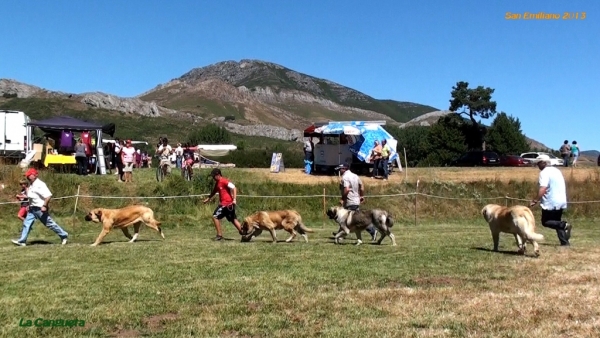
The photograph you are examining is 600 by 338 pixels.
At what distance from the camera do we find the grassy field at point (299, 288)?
6086 millimetres

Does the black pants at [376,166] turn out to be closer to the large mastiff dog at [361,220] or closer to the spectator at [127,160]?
the spectator at [127,160]

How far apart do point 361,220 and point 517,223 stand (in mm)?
3327

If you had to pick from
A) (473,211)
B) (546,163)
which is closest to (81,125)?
(473,211)

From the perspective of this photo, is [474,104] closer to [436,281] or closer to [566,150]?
[566,150]

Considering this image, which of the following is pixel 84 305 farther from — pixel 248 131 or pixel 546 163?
pixel 248 131

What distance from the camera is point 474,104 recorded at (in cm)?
7719

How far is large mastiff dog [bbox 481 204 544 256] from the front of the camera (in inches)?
421

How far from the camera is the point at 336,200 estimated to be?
2352 cm

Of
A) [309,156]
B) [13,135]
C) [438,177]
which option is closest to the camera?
[438,177]

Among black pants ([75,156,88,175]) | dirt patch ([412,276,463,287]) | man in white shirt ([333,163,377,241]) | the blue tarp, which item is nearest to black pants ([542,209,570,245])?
man in white shirt ([333,163,377,241])

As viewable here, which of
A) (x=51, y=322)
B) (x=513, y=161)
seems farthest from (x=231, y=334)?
(x=513, y=161)


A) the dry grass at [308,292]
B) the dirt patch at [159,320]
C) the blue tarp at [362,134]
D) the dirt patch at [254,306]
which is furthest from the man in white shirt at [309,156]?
the dirt patch at [159,320]

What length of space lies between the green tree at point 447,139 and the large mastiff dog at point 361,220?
2333 inches

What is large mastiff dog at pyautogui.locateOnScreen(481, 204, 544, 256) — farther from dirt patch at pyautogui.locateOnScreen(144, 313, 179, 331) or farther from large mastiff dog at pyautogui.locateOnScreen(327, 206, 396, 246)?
dirt patch at pyautogui.locateOnScreen(144, 313, 179, 331)
